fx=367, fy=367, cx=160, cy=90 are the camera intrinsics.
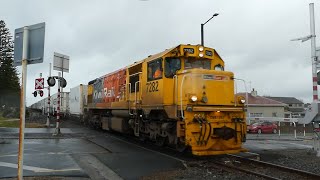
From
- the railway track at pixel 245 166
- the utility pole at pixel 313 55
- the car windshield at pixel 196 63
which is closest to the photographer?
the railway track at pixel 245 166

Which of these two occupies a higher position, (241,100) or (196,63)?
(196,63)

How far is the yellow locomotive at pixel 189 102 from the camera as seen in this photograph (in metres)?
11.5

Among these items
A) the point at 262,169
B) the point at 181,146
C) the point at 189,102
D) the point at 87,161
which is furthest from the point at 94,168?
the point at 262,169

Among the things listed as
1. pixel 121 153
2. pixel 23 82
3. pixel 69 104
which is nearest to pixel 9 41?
pixel 69 104

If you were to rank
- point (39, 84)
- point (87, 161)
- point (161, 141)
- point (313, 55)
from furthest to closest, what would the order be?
point (39, 84), point (161, 141), point (313, 55), point (87, 161)

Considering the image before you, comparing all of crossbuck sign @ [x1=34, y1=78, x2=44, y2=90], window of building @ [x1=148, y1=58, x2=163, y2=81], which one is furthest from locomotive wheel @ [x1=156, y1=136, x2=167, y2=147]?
crossbuck sign @ [x1=34, y1=78, x2=44, y2=90]

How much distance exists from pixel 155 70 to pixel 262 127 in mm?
26871

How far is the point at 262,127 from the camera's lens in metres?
37.7

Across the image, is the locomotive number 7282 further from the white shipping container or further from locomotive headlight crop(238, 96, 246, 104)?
the white shipping container

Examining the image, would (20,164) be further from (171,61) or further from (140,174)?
(171,61)

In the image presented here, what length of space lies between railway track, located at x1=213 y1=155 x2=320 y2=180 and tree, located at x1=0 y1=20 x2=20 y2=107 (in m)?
67.2

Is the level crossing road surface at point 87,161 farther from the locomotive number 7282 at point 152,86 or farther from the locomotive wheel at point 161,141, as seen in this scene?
the locomotive number 7282 at point 152,86

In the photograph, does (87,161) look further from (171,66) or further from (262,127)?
(262,127)

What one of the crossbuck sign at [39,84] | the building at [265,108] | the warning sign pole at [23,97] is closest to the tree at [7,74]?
the building at [265,108]
